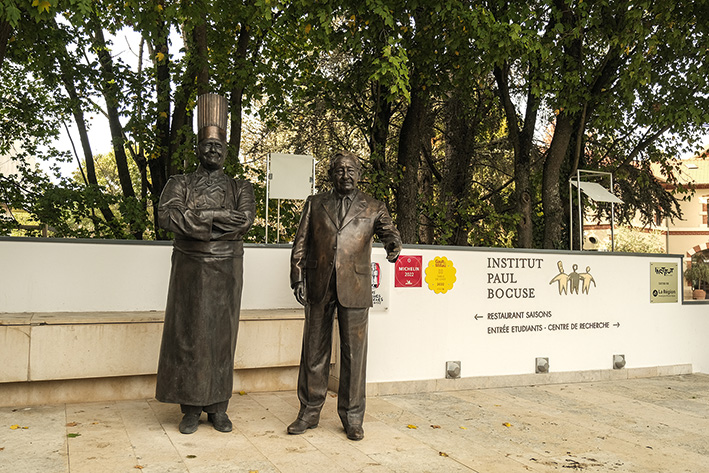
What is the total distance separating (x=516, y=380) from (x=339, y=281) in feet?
12.0

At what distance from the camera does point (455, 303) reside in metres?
8.13

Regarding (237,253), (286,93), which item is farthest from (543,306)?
(286,93)

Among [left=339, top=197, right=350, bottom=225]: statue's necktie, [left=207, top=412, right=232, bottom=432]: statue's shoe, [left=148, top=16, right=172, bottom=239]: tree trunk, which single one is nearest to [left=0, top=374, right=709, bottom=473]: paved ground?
[left=207, top=412, right=232, bottom=432]: statue's shoe

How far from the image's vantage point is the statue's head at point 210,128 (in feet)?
19.0

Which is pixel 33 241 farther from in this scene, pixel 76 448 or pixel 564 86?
pixel 564 86

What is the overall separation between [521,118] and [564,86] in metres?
4.68

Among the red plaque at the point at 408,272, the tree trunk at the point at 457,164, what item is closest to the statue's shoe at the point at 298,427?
the red plaque at the point at 408,272

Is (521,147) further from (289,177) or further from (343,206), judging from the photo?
(343,206)

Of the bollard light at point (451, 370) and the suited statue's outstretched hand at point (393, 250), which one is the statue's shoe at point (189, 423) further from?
the bollard light at point (451, 370)

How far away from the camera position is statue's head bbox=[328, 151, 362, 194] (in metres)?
5.82

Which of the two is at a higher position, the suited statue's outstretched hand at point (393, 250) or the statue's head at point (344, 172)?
the statue's head at point (344, 172)

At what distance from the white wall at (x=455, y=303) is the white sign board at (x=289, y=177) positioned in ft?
2.63

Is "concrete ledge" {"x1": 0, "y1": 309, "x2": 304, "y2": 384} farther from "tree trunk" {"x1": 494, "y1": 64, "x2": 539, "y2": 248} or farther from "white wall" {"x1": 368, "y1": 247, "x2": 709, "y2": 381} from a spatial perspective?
"tree trunk" {"x1": 494, "y1": 64, "x2": 539, "y2": 248}

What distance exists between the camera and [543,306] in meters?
8.70
